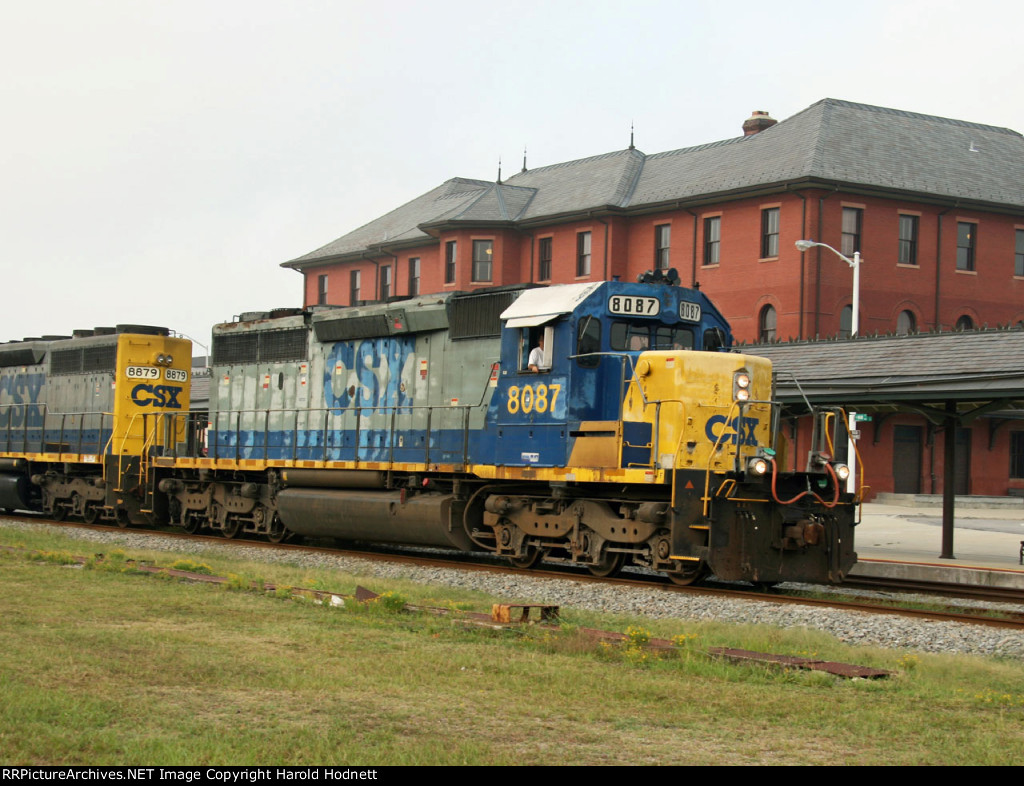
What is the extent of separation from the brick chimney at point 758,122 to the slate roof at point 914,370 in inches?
1275

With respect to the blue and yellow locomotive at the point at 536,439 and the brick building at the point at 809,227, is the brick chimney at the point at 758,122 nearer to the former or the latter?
the brick building at the point at 809,227

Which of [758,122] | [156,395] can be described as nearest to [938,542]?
[156,395]

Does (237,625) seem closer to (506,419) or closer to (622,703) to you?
(622,703)

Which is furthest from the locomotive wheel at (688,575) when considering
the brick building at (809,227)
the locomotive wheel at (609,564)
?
the brick building at (809,227)

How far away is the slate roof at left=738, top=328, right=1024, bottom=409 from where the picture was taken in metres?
17.0

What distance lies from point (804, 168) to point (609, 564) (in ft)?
109

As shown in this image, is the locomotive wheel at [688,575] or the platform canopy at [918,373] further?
the platform canopy at [918,373]

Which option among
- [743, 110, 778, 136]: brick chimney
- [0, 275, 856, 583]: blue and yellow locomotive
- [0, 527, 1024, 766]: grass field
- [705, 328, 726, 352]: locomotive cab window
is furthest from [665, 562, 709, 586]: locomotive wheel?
[743, 110, 778, 136]: brick chimney

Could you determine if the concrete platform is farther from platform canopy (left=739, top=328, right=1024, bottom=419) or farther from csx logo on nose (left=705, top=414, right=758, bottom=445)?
csx logo on nose (left=705, top=414, right=758, bottom=445)

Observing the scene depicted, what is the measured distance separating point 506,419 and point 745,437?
3.32 m

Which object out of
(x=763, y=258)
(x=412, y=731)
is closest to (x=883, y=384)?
(x=412, y=731)

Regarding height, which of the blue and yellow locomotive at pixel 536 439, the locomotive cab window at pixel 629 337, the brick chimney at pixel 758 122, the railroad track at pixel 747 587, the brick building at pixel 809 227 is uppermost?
the brick chimney at pixel 758 122

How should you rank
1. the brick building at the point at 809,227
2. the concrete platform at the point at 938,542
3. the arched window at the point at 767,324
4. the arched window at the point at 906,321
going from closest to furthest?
the concrete platform at the point at 938,542 < the brick building at the point at 809,227 < the arched window at the point at 767,324 < the arched window at the point at 906,321

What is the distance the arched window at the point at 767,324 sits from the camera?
45719 mm
